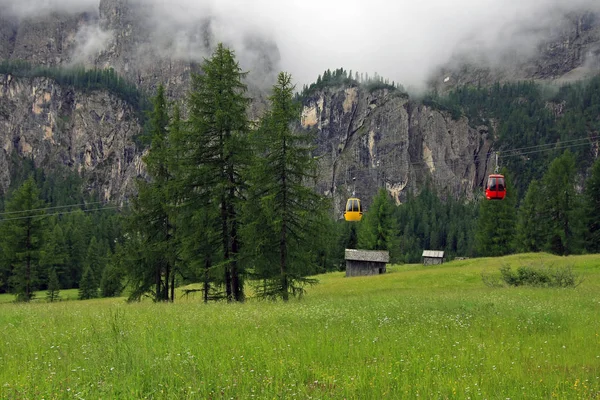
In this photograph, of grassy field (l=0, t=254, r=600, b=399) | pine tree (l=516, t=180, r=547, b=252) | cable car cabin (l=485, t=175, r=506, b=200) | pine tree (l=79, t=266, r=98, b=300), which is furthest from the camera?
pine tree (l=79, t=266, r=98, b=300)

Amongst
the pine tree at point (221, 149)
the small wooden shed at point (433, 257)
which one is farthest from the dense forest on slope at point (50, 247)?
the small wooden shed at point (433, 257)

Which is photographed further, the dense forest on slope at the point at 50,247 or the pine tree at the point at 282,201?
the dense forest on slope at the point at 50,247

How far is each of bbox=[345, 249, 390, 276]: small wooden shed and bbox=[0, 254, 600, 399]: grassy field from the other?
49.4 m

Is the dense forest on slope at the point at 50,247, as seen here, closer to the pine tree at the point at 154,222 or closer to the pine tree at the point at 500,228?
the pine tree at the point at 154,222

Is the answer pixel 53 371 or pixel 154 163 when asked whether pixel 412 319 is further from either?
pixel 154 163

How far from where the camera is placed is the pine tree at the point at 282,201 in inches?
867

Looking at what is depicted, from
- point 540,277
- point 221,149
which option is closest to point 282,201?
point 221,149

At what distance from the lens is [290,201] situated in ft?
74.4

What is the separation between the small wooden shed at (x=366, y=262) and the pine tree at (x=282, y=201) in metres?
39.3

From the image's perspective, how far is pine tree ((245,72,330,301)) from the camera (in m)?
22.0

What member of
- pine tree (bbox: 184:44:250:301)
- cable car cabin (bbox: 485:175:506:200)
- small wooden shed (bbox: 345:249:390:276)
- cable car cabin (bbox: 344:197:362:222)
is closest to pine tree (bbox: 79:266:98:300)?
small wooden shed (bbox: 345:249:390:276)

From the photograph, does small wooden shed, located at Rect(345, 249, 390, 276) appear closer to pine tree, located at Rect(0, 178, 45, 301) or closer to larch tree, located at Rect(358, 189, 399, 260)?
larch tree, located at Rect(358, 189, 399, 260)

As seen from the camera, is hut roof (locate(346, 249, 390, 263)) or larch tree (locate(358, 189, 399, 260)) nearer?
hut roof (locate(346, 249, 390, 263))

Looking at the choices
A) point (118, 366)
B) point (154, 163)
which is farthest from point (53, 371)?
point (154, 163)
